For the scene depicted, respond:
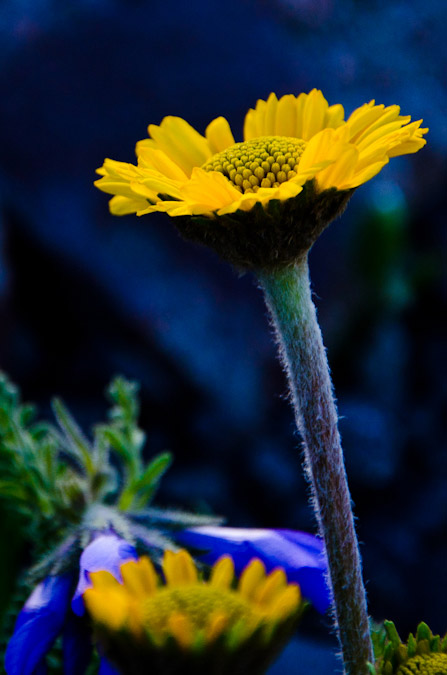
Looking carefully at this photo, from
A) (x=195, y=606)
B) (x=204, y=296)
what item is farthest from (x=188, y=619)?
(x=204, y=296)

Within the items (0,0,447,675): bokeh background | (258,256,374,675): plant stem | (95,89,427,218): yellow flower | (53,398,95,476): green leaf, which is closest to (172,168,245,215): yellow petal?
(95,89,427,218): yellow flower

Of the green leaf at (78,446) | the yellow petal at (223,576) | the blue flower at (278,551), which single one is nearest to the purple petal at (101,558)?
the blue flower at (278,551)

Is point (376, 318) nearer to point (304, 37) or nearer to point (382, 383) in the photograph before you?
point (382, 383)

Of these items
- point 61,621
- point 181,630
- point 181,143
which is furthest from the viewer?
point 61,621

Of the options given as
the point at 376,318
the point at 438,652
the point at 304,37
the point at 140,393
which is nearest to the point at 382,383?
the point at 376,318

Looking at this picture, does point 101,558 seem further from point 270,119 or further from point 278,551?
point 270,119
